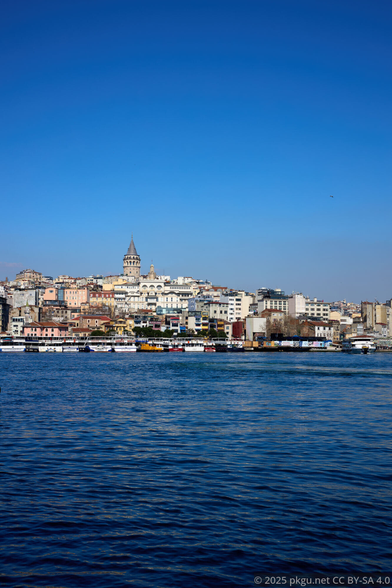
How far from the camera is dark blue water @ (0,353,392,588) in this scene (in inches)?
283

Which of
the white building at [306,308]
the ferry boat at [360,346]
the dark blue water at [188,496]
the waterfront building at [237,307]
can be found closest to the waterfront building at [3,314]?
the waterfront building at [237,307]

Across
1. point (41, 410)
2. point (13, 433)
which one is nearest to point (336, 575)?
point (13, 433)

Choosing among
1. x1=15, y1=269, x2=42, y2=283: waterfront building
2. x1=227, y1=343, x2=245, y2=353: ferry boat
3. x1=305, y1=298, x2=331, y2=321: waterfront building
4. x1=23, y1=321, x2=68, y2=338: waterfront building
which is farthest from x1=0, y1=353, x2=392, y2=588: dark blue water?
x1=15, y1=269, x2=42, y2=283: waterfront building

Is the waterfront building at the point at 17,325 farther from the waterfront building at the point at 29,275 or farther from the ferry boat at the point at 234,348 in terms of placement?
the waterfront building at the point at 29,275

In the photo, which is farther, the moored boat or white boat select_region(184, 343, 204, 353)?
white boat select_region(184, 343, 204, 353)

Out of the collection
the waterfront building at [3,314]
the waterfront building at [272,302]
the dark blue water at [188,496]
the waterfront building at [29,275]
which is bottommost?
the dark blue water at [188,496]

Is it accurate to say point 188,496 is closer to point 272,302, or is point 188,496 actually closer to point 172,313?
point 172,313

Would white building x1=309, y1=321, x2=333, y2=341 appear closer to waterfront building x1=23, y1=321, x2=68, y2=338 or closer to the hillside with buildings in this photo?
the hillside with buildings

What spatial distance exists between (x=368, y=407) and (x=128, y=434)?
37.0 ft

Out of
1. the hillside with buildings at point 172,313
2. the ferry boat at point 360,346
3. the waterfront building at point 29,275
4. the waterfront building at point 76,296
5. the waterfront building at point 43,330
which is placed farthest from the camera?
the waterfront building at point 29,275

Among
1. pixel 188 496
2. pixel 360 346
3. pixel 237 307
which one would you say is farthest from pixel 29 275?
pixel 188 496

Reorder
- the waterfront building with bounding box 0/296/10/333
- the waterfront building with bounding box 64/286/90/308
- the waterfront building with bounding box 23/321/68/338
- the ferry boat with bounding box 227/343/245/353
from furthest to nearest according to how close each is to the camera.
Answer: the waterfront building with bounding box 64/286/90/308, the waterfront building with bounding box 0/296/10/333, the waterfront building with bounding box 23/321/68/338, the ferry boat with bounding box 227/343/245/353

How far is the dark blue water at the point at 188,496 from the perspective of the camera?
23.6ft

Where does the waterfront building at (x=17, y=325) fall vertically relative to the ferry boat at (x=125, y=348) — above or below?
above
